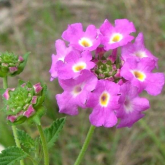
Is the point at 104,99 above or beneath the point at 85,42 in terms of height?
beneath

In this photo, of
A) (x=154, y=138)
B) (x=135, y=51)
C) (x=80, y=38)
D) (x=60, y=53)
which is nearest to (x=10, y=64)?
(x=60, y=53)

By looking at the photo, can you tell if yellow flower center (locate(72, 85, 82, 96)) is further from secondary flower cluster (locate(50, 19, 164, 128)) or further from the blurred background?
the blurred background

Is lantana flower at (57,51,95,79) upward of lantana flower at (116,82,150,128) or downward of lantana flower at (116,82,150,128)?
upward

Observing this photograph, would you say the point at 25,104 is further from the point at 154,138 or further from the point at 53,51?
the point at 53,51

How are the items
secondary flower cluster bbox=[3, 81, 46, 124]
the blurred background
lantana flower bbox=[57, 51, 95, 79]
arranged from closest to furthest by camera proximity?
1. secondary flower cluster bbox=[3, 81, 46, 124]
2. lantana flower bbox=[57, 51, 95, 79]
3. the blurred background

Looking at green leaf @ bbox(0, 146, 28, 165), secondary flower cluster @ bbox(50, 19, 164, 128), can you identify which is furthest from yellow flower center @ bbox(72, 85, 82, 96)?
green leaf @ bbox(0, 146, 28, 165)

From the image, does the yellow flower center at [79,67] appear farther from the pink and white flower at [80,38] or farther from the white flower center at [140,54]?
the white flower center at [140,54]
